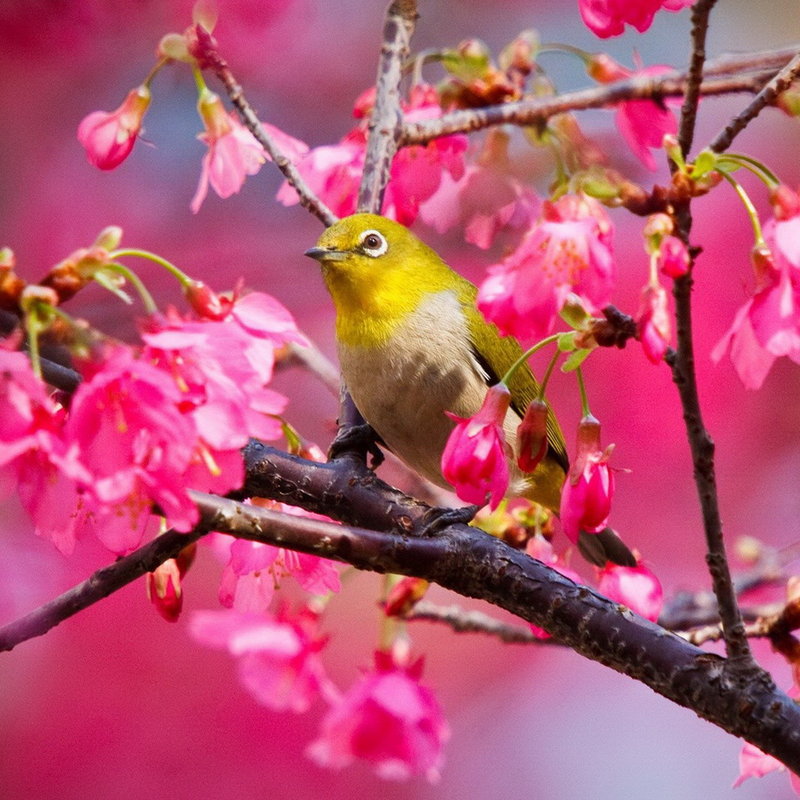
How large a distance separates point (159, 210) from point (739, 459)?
2753 mm

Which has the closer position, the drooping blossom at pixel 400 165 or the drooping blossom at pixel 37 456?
the drooping blossom at pixel 37 456

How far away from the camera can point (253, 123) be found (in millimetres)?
2199

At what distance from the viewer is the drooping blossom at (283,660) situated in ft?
7.50

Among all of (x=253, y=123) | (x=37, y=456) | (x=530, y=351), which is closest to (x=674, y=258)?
(x=530, y=351)

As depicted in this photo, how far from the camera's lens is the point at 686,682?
157 centimetres

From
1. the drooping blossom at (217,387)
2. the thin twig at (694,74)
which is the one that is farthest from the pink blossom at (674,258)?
the drooping blossom at (217,387)

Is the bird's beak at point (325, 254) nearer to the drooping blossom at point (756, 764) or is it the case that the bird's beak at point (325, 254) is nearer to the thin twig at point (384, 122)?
the thin twig at point (384, 122)

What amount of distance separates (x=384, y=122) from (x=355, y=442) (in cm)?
75

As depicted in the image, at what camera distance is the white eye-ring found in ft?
8.55

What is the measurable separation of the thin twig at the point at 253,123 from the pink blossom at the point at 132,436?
3.36 ft

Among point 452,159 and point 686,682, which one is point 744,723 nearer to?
point 686,682

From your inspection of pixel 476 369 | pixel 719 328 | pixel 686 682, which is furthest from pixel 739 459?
pixel 686 682

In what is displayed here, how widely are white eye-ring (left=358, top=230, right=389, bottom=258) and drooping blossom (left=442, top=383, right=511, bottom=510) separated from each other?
41.0 inches

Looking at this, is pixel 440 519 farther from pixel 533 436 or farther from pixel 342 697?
pixel 342 697
